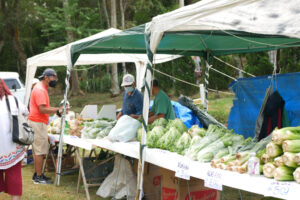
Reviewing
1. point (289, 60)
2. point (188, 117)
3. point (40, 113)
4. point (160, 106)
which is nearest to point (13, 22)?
point (40, 113)

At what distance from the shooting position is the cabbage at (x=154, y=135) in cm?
433

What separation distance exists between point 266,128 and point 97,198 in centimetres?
298

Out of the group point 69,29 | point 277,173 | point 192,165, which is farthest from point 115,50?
point 69,29

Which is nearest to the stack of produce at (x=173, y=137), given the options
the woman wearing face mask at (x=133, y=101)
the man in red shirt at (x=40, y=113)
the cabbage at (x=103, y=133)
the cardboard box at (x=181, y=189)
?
the cardboard box at (x=181, y=189)

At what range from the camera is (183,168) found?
3.52m

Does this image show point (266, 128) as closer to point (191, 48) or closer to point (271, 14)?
point (271, 14)

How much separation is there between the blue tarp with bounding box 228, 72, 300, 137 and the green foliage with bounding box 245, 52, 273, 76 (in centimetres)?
319

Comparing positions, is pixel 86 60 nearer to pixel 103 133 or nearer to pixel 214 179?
pixel 103 133

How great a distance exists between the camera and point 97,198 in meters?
5.67

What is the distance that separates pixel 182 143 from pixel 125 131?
1.14m

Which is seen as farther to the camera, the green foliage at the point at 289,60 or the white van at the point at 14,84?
the white van at the point at 14,84

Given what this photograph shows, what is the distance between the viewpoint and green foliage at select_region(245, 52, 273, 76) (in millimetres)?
10789

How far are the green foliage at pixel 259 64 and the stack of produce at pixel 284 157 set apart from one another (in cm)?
834

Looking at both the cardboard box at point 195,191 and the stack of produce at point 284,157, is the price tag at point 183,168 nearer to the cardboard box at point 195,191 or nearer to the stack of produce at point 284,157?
the cardboard box at point 195,191
